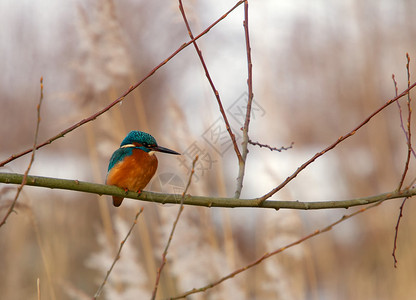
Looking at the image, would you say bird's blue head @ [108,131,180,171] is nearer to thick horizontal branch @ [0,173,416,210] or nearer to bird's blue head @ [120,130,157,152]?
bird's blue head @ [120,130,157,152]

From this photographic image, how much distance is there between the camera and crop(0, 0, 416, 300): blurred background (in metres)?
2.94

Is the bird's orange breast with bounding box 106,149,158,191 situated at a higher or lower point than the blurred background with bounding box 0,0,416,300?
lower

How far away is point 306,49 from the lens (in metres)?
7.38

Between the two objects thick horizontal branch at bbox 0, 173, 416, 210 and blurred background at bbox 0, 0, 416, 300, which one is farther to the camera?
blurred background at bbox 0, 0, 416, 300

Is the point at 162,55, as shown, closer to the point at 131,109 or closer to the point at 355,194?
the point at 131,109

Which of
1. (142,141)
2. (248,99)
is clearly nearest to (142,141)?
(142,141)

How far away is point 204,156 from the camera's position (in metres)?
2.72

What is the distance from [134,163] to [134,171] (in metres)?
0.07

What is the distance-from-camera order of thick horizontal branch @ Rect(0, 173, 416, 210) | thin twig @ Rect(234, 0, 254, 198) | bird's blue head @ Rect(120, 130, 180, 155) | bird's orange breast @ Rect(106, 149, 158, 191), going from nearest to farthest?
thick horizontal branch @ Rect(0, 173, 416, 210), thin twig @ Rect(234, 0, 254, 198), bird's orange breast @ Rect(106, 149, 158, 191), bird's blue head @ Rect(120, 130, 180, 155)

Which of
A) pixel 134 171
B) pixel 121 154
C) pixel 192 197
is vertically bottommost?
pixel 192 197

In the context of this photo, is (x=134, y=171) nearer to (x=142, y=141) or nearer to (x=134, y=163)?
(x=134, y=163)

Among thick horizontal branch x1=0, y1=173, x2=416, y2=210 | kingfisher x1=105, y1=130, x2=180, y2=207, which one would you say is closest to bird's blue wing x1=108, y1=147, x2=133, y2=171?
kingfisher x1=105, y1=130, x2=180, y2=207

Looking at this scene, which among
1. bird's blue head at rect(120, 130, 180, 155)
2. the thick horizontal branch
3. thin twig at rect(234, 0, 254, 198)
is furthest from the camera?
bird's blue head at rect(120, 130, 180, 155)

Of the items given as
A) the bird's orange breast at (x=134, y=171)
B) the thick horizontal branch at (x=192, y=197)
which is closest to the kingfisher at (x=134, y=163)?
the bird's orange breast at (x=134, y=171)
